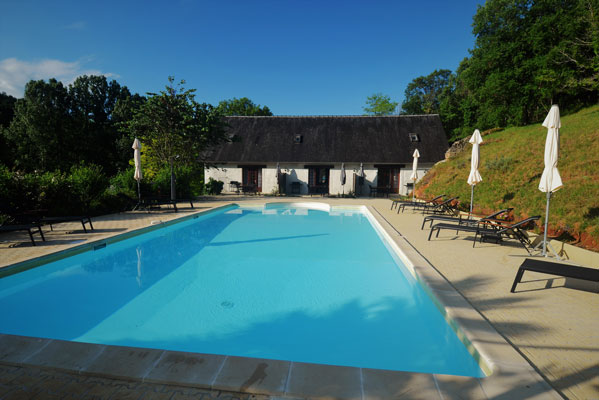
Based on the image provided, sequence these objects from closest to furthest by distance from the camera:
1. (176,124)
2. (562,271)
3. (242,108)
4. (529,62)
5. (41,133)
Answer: (562,271)
(176,124)
(529,62)
(41,133)
(242,108)

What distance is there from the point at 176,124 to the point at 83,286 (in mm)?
13361

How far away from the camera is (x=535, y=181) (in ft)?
32.2

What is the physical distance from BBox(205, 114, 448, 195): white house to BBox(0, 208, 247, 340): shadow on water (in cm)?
1365

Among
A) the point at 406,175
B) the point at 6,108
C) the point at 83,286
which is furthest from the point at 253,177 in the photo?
the point at 6,108

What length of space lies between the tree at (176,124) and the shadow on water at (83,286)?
32.9 feet

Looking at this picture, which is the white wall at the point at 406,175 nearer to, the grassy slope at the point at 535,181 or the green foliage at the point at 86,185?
the grassy slope at the point at 535,181

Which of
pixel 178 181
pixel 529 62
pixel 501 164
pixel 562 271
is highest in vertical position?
pixel 529 62

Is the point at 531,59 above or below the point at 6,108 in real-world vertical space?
above

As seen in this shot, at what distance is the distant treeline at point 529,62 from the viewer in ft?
62.6

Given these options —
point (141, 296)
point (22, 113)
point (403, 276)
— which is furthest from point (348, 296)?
point (22, 113)

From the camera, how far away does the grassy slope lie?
6641mm

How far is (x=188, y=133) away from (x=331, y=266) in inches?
541

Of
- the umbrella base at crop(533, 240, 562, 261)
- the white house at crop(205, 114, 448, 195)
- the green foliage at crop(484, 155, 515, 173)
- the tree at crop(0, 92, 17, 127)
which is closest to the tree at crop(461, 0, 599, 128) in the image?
the white house at crop(205, 114, 448, 195)

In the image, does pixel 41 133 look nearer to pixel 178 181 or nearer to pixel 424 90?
pixel 178 181
